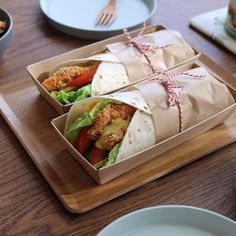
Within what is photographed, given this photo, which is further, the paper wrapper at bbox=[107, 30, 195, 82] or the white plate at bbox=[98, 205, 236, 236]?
the paper wrapper at bbox=[107, 30, 195, 82]

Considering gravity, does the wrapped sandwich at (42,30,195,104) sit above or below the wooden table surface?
above

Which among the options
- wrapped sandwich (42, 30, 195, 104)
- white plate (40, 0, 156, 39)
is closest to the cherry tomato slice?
wrapped sandwich (42, 30, 195, 104)

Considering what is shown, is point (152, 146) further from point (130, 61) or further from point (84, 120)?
point (130, 61)

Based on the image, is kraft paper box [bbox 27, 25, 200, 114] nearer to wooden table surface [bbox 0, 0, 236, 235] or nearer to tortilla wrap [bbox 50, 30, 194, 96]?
tortilla wrap [bbox 50, 30, 194, 96]

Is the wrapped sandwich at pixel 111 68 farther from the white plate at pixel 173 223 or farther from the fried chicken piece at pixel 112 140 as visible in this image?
the white plate at pixel 173 223

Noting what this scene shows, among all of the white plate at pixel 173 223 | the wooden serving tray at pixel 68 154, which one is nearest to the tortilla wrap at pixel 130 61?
the wooden serving tray at pixel 68 154
